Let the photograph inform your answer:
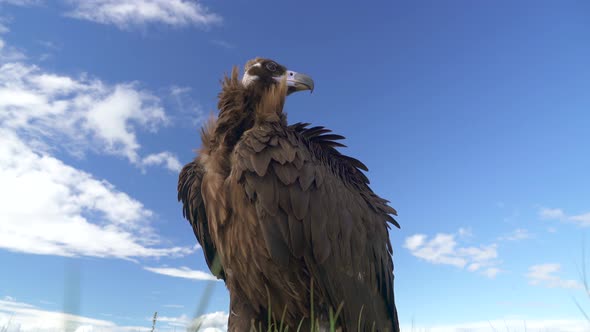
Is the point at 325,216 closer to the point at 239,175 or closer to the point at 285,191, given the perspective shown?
the point at 285,191

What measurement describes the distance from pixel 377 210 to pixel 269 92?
2.14 metres

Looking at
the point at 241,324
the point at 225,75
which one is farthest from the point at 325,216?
the point at 225,75

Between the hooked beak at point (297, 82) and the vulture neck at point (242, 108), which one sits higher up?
the hooked beak at point (297, 82)

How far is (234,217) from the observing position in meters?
5.27

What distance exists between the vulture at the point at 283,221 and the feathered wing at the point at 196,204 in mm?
14

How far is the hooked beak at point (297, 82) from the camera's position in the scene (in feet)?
22.9

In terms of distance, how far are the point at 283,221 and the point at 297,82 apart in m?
2.74

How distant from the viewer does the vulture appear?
5.03 metres

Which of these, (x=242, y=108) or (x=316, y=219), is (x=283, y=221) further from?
(x=242, y=108)

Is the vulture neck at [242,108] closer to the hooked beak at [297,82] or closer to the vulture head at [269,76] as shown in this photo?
the vulture head at [269,76]

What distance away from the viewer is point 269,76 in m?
6.71

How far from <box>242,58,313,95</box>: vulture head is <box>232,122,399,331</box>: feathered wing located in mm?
1021

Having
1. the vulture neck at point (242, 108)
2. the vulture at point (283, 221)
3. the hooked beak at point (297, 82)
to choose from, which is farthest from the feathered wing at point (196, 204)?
the hooked beak at point (297, 82)

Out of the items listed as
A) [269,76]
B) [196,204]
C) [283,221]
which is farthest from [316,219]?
[269,76]
